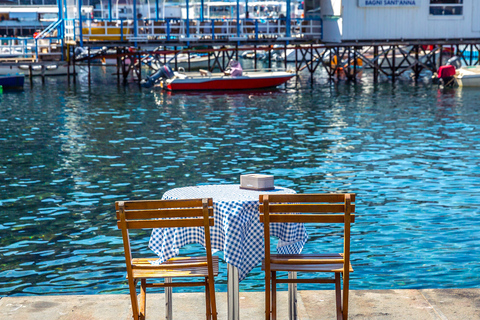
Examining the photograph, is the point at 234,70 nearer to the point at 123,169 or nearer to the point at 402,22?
the point at 402,22

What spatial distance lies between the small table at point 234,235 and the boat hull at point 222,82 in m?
26.2

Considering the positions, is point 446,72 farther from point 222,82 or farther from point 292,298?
point 292,298

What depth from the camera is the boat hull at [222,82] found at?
31.3m

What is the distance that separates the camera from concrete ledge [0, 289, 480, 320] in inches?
213

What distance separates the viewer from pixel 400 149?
51.3 ft

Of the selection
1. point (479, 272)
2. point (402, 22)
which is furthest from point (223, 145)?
point (402, 22)

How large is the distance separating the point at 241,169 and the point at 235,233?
862 cm

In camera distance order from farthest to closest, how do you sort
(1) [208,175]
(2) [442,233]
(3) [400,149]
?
1. (3) [400,149]
2. (1) [208,175]
3. (2) [442,233]

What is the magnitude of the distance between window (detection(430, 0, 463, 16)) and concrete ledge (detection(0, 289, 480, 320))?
Result: 2990 centimetres

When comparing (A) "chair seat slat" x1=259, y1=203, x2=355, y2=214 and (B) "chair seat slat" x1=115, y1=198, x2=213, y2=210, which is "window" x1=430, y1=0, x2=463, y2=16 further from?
(B) "chair seat slat" x1=115, y1=198, x2=213, y2=210

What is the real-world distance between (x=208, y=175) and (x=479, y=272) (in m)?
6.29

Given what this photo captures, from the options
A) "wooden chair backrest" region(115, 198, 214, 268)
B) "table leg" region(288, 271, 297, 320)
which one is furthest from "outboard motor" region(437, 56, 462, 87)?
"wooden chair backrest" region(115, 198, 214, 268)

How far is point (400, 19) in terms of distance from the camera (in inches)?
1315

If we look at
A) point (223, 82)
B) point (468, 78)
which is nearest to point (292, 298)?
point (223, 82)
